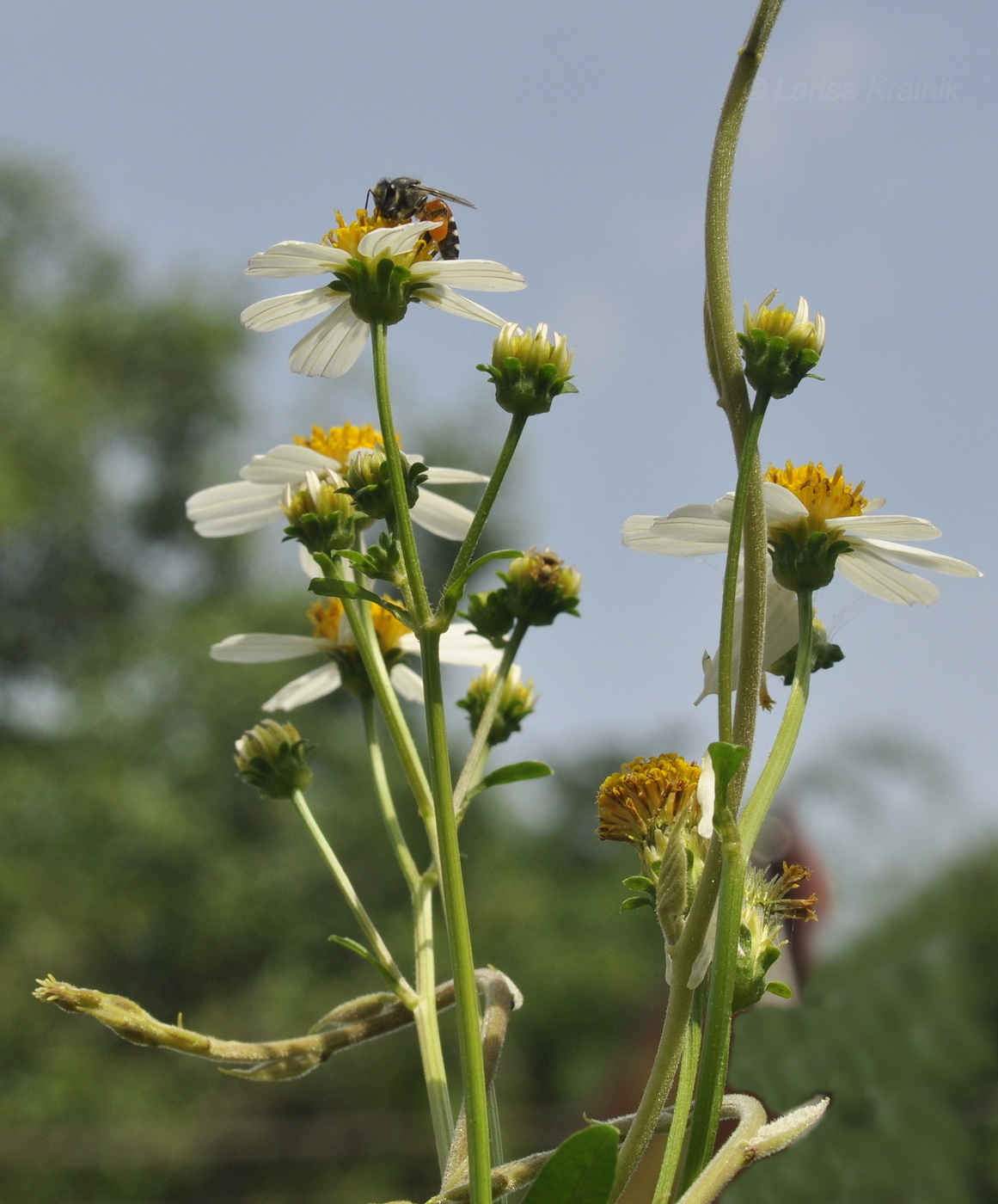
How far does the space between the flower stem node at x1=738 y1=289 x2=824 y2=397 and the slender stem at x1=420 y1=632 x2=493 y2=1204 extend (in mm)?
175

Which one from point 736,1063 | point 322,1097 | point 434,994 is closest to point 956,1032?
point 736,1063

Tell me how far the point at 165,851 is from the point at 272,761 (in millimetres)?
10462

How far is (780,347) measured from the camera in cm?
47

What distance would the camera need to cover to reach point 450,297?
0.65 meters

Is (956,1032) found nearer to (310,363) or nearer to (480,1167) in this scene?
(480,1167)

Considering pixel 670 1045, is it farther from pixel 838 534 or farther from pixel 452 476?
pixel 452 476

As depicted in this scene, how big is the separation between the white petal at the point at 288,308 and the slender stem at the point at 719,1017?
0.40m

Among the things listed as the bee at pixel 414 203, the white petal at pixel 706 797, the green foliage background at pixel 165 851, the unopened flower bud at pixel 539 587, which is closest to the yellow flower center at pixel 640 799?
the white petal at pixel 706 797

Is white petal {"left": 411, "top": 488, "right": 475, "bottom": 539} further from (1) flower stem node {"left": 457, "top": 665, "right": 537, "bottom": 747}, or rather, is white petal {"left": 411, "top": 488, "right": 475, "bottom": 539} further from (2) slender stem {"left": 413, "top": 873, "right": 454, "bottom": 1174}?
(2) slender stem {"left": 413, "top": 873, "right": 454, "bottom": 1174}

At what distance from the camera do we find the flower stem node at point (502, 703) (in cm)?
78

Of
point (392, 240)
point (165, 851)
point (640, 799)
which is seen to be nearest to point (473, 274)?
point (392, 240)

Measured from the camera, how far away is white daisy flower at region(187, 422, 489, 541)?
729 mm

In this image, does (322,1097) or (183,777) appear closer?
(183,777)

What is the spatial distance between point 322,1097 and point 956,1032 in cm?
1334
